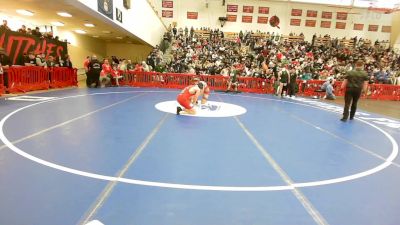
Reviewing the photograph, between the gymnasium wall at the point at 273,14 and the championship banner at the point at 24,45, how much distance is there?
733 inches

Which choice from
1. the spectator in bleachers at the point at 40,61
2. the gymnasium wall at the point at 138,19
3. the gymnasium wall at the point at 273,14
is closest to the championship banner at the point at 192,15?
the gymnasium wall at the point at 273,14

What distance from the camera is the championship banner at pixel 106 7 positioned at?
10984mm

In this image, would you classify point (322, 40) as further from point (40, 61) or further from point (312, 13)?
point (40, 61)

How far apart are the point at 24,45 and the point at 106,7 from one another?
4043 millimetres

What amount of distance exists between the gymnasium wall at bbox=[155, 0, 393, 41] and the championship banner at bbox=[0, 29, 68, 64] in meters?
18.6

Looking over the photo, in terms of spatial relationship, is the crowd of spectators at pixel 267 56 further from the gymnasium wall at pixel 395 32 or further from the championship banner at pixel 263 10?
the championship banner at pixel 263 10

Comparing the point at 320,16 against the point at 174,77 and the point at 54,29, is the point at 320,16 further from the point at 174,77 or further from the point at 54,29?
the point at 54,29

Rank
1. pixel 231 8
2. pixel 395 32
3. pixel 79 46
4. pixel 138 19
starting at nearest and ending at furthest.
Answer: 1. pixel 138 19
2. pixel 79 46
3. pixel 231 8
4. pixel 395 32

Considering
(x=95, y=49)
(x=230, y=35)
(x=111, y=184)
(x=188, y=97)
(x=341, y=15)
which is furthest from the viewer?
(x=341, y=15)

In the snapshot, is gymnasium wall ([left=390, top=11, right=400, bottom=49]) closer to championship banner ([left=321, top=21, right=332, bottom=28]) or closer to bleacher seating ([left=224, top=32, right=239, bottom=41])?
championship banner ([left=321, top=21, right=332, bottom=28])

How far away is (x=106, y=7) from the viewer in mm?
11727

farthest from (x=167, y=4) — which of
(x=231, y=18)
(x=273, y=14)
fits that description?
(x=273, y=14)

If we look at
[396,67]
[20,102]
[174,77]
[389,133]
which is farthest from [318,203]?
[396,67]

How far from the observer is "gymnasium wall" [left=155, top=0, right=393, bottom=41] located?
30922 mm
